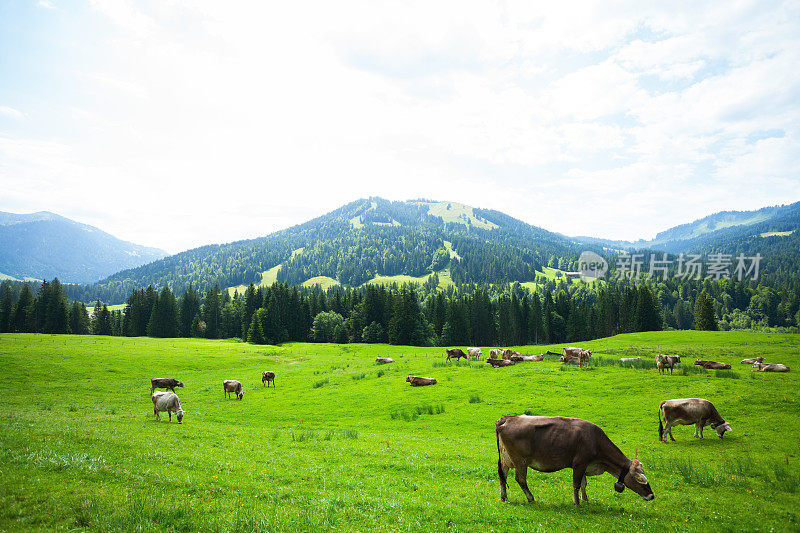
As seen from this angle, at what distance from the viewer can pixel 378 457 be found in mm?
16594

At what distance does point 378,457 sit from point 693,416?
17938 millimetres

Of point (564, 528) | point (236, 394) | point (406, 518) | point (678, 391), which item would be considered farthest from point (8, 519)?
point (678, 391)

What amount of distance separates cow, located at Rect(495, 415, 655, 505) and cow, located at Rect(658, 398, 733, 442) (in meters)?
10.8

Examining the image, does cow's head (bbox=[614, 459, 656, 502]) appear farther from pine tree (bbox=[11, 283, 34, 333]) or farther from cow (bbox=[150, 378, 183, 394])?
pine tree (bbox=[11, 283, 34, 333])

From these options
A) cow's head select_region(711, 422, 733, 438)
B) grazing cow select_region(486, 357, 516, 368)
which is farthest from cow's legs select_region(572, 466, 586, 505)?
grazing cow select_region(486, 357, 516, 368)

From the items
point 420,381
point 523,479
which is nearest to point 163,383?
point 420,381

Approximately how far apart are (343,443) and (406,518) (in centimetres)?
1024

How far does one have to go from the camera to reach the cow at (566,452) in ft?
37.1

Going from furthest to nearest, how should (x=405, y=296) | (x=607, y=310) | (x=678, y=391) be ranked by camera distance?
(x=607, y=310), (x=405, y=296), (x=678, y=391)

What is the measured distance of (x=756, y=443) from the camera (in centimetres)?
1769

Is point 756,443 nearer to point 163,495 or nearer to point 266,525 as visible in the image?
point 266,525

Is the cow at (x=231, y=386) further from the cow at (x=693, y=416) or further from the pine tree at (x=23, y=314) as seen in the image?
the pine tree at (x=23, y=314)

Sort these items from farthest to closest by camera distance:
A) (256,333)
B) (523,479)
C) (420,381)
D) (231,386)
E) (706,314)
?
1. (256,333)
2. (706,314)
3. (231,386)
4. (420,381)
5. (523,479)

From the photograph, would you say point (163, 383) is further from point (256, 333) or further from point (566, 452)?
point (256, 333)
